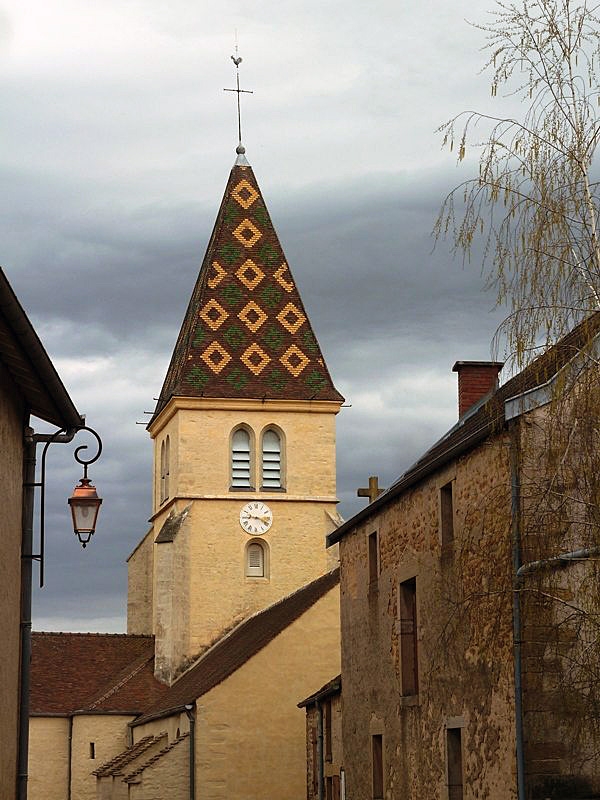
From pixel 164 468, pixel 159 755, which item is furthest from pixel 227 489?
pixel 159 755

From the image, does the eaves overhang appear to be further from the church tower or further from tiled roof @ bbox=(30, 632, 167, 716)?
tiled roof @ bbox=(30, 632, 167, 716)

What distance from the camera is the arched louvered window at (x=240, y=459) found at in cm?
4412

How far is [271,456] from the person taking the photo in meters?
44.5

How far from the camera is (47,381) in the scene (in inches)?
531

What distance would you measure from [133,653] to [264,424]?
815 centimetres

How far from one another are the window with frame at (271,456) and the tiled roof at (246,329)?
1207 mm

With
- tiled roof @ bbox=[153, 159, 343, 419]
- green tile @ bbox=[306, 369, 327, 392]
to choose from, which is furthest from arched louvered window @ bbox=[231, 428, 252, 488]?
green tile @ bbox=[306, 369, 327, 392]

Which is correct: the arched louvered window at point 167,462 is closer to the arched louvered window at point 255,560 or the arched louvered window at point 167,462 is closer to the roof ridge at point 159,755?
the arched louvered window at point 255,560

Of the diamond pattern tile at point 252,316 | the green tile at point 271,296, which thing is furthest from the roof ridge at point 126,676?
the green tile at point 271,296

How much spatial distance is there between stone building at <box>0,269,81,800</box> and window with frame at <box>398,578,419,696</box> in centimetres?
792

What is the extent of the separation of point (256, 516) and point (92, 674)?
690 centimetres

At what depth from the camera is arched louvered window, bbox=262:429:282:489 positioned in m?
44.3

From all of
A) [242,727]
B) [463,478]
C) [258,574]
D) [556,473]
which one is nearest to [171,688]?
[258,574]

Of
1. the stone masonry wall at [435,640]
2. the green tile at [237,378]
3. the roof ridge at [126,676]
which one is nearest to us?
the stone masonry wall at [435,640]
